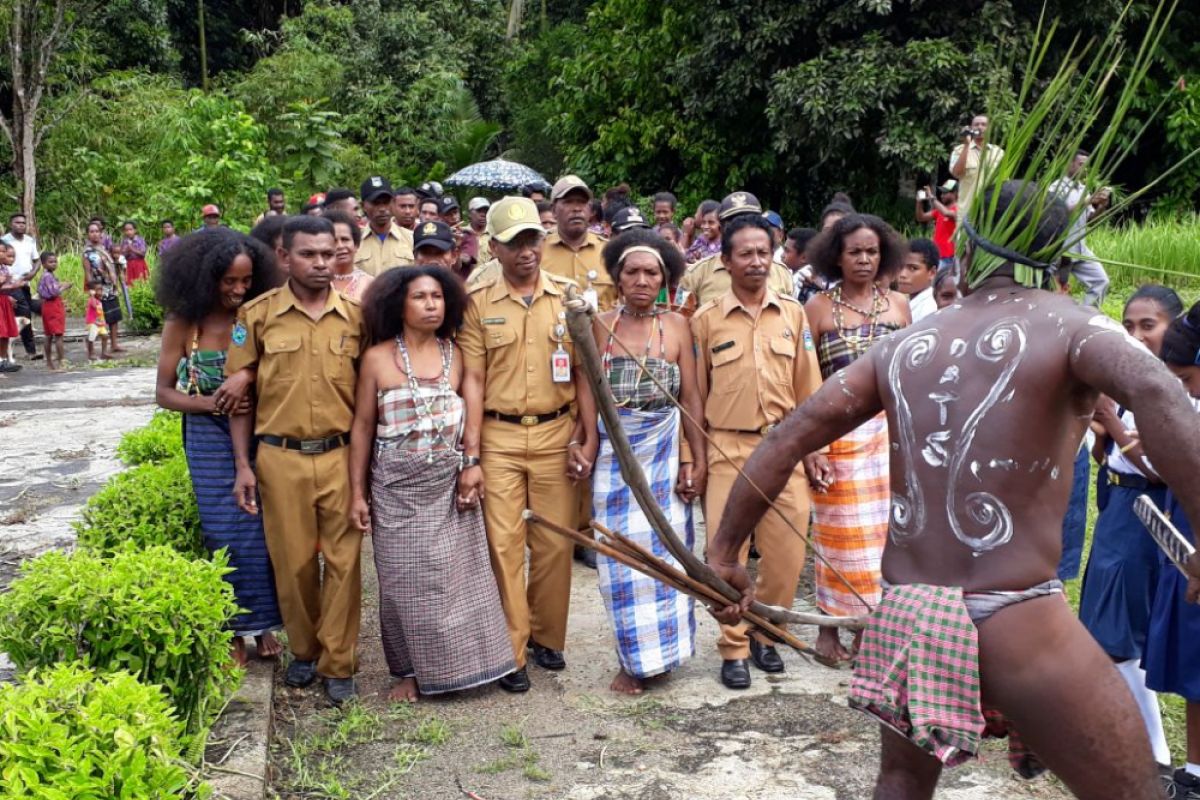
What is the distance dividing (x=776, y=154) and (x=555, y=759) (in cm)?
1561

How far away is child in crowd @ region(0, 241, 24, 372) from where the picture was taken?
14791 mm

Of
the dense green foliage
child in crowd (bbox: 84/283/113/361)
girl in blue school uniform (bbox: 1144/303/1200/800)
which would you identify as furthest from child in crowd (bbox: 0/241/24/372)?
girl in blue school uniform (bbox: 1144/303/1200/800)

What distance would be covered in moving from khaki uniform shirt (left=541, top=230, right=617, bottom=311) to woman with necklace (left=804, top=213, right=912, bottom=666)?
4.58ft

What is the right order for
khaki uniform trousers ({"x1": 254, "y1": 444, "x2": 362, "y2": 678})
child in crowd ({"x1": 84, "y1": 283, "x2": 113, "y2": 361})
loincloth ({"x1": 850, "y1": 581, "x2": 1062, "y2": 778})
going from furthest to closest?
child in crowd ({"x1": 84, "y1": 283, "x2": 113, "y2": 361}) → khaki uniform trousers ({"x1": 254, "y1": 444, "x2": 362, "y2": 678}) → loincloth ({"x1": 850, "y1": 581, "x2": 1062, "y2": 778})

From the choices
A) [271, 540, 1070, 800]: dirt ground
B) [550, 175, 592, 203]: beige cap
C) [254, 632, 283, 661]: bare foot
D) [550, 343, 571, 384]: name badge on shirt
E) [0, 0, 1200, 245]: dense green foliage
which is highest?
[0, 0, 1200, 245]: dense green foliage

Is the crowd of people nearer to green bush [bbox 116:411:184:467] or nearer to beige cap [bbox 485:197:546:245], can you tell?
beige cap [bbox 485:197:546:245]

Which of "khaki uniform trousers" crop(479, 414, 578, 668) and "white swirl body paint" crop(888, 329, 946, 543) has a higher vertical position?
"white swirl body paint" crop(888, 329, 946, 543)

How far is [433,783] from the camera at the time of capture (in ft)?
14.1

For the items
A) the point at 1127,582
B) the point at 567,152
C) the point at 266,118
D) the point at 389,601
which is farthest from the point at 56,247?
the point at 1127,582

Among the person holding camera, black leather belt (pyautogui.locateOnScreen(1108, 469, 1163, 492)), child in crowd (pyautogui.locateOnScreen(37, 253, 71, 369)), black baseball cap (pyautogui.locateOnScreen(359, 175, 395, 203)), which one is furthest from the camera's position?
child in crowd (pyautogui.locateOnScreen(37, 253, 71, 369))

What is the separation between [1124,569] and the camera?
14.0 ft

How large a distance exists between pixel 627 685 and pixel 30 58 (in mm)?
22031

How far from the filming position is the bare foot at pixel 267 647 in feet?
17.2

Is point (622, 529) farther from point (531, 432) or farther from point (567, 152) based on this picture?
point (567, 152)
